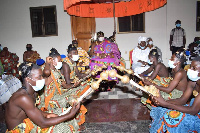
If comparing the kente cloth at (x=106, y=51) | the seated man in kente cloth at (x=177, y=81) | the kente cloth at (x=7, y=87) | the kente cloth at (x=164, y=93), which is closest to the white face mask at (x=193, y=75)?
the seated man in kente cloth at (x=177, y=81)

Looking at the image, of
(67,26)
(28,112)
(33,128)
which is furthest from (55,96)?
(67,26)

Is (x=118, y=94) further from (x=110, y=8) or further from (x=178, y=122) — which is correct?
(x=178, y=122)

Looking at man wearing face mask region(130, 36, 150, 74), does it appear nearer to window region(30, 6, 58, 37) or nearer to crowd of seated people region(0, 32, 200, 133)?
crowd of seated people region(0, 32, 200, 133)

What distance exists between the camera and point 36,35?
8.20m

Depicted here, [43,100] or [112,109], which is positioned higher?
[43,100]

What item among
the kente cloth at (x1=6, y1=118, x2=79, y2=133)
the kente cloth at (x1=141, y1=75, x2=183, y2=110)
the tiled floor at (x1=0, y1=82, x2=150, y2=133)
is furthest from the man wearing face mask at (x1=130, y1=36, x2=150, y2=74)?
the kente cloth at (x1=6, y1=118, x2=79, y2=133)

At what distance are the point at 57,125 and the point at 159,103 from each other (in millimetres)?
1416

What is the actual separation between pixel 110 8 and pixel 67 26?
4.74 m

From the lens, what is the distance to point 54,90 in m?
2.92

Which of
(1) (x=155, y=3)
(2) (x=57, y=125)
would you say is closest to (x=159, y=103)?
(2) (x=57, y=125)

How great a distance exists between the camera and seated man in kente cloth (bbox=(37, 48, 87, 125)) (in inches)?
111

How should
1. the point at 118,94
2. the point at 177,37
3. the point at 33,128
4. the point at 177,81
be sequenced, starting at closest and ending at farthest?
1. the point at 33,128
2. the point at 177,81
3. the point at 118,94
4. the point at 177,37

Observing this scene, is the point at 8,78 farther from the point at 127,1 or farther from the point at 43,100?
the point at 127,1

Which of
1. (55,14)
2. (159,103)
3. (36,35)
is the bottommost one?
(159,103)
